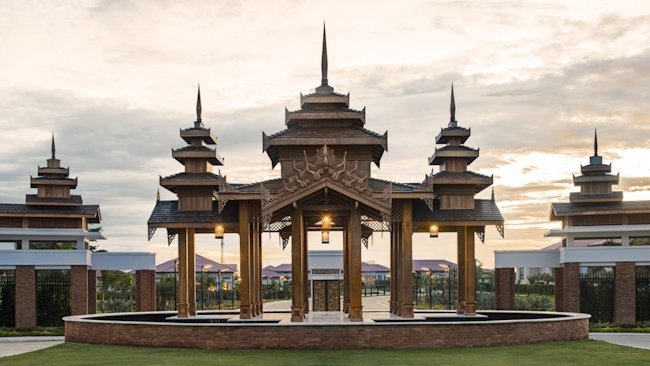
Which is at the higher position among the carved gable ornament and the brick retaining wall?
the carved gable ornament

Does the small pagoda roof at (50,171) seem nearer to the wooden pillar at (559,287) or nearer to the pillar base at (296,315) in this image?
the pillar base at (296,315)

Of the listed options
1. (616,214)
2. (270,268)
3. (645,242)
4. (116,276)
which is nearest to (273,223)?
(616,214)

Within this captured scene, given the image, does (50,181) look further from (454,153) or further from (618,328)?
(618,328)

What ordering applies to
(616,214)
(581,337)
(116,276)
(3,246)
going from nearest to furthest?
(581,337), (616,214), (3,246), (116,276)

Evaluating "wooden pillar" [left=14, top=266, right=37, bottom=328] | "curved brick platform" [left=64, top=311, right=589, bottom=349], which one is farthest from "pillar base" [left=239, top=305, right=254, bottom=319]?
"wooden pillar" [left=14, top=266, right=37, bottom=328]

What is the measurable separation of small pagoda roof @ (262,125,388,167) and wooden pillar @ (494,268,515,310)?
13505mm

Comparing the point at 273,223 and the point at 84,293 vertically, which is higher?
the point at 273,223

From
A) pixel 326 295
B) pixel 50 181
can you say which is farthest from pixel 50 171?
pixel 326 295

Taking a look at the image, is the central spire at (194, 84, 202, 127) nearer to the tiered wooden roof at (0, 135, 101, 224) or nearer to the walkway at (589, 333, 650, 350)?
the tiered wooden roof at (0, 135, 101, 224)

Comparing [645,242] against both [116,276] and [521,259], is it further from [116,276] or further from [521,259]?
[116,276]

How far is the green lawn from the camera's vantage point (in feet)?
69.5

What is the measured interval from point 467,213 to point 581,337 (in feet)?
20.6

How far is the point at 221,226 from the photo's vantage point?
31422mm

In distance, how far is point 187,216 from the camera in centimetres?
3194
